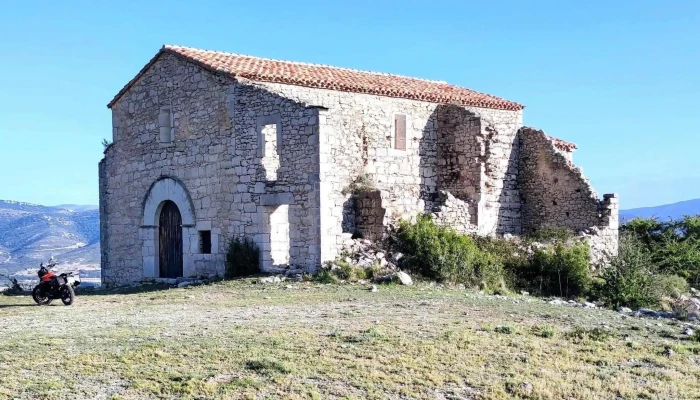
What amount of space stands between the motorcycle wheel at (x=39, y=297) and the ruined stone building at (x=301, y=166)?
16.2 feet

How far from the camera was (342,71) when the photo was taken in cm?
2292

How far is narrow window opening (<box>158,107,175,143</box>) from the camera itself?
849 inches

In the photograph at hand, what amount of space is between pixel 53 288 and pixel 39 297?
375 mm

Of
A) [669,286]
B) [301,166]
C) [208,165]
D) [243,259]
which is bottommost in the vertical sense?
[669,286]

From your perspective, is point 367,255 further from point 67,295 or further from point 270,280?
point 67,295

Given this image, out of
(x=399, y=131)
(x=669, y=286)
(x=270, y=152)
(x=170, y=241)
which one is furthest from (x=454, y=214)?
(x=170, y=241)

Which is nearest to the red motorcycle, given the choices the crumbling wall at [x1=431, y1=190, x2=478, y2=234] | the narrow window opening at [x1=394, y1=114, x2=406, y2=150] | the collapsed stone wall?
the crumbling wall at [x1=431, y1=190, x2=478, y2=234]

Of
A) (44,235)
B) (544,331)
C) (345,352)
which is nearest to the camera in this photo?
(345,352)

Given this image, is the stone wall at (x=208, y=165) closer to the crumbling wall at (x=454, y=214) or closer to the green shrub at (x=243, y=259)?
the green shrub at (x=243, y=259)

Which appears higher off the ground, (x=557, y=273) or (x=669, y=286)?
(x=557, y=273)

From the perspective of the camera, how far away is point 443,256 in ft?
59.2

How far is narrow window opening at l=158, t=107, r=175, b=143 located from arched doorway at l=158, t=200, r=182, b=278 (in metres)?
1.80

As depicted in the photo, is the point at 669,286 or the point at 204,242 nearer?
the point at 669,286

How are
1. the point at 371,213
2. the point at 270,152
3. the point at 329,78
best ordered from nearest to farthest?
the point at 270,152 < the point at 371,213 < the point at 329,78
